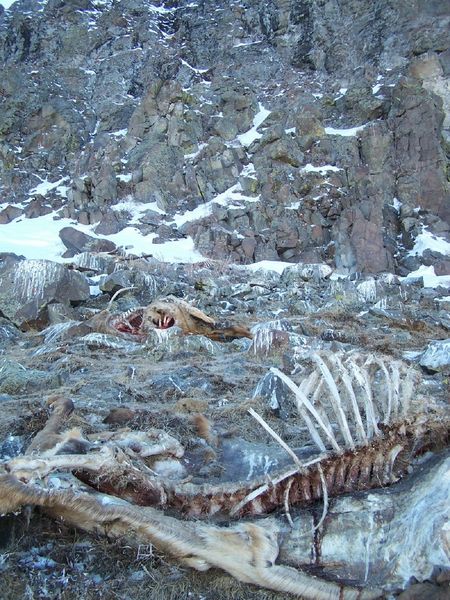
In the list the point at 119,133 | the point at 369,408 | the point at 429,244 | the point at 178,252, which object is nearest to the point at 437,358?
the point at 369,408

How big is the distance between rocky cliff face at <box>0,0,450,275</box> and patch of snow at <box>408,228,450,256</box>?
0.39m

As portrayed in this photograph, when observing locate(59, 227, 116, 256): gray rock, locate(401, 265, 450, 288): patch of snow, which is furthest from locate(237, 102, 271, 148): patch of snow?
locate(401, 265, 450, 288): patch of snow

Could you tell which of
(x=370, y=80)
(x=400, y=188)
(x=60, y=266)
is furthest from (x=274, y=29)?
(x=60, y=266)

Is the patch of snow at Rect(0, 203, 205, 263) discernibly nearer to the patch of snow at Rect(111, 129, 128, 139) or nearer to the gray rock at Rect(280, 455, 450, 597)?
the patch of snow at Rect(111, 129, 128, 139)

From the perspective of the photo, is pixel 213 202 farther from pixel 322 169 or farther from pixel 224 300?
pixel 224 300

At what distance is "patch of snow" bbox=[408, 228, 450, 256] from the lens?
2059 centimetres

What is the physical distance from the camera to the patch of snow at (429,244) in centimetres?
2059

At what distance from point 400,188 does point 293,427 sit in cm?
2246

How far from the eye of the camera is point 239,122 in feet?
89.0

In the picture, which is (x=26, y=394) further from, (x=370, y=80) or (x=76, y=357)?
(x=370, y=80)

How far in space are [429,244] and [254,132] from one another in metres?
10.9

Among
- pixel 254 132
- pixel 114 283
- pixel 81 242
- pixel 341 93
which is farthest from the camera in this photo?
pixel 341 93

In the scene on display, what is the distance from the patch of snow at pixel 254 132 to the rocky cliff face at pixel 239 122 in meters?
0.11

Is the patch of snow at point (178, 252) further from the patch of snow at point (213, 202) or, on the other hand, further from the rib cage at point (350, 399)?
the rib cage at point (350, 399)
